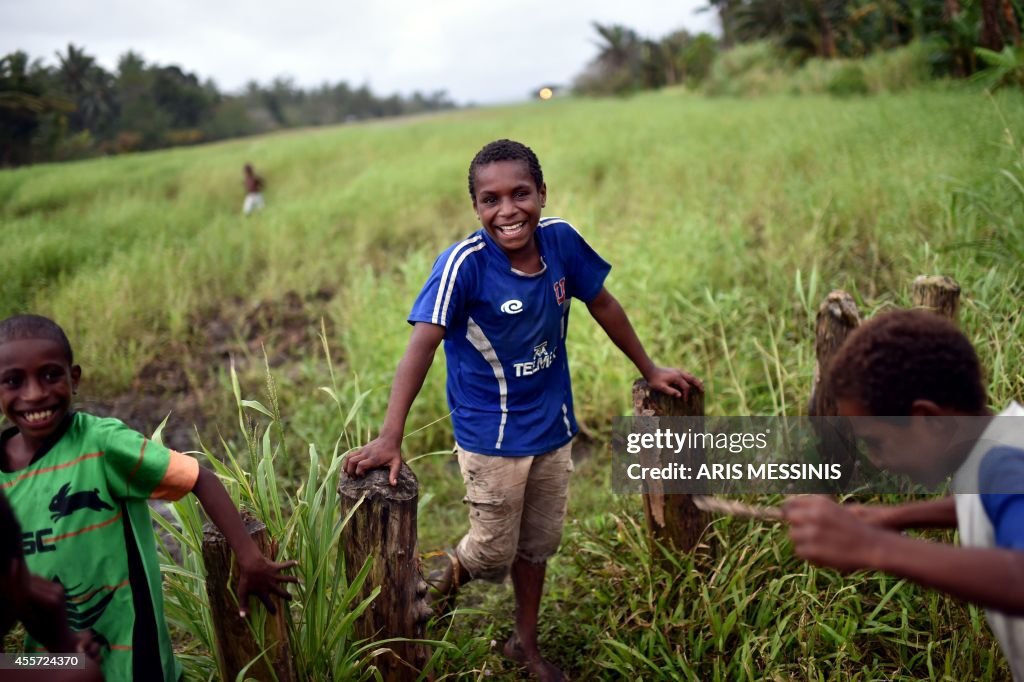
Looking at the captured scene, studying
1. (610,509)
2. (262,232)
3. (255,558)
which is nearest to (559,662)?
(610,509)

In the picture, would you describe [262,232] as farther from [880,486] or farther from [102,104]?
[102,104]

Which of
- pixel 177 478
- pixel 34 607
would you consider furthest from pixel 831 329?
pixel 34 607

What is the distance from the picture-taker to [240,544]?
1.58m

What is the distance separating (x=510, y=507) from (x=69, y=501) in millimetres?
1195

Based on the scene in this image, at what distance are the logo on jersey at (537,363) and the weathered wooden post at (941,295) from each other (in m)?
1.42

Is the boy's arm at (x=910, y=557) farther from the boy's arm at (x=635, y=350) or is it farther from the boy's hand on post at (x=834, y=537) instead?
the boy's arm at (x=635, y=350)

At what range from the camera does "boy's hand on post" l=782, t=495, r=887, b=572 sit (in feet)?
3.67

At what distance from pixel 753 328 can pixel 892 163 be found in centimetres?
269

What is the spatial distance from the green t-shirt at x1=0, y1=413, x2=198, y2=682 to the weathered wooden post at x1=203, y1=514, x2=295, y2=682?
140mm

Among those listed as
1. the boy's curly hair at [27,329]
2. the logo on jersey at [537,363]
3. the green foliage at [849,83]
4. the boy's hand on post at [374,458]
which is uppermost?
the green foliage at [849,83]

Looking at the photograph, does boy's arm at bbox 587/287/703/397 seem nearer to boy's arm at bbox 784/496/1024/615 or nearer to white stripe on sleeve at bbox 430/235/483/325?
white stripe on sleeve at bbox 430/235/483/325

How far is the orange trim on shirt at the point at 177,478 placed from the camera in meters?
1.52

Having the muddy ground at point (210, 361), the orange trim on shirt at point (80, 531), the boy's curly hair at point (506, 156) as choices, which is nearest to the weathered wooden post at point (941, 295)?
the boy's curly hair at point (506, 156)

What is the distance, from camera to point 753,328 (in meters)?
3.84
